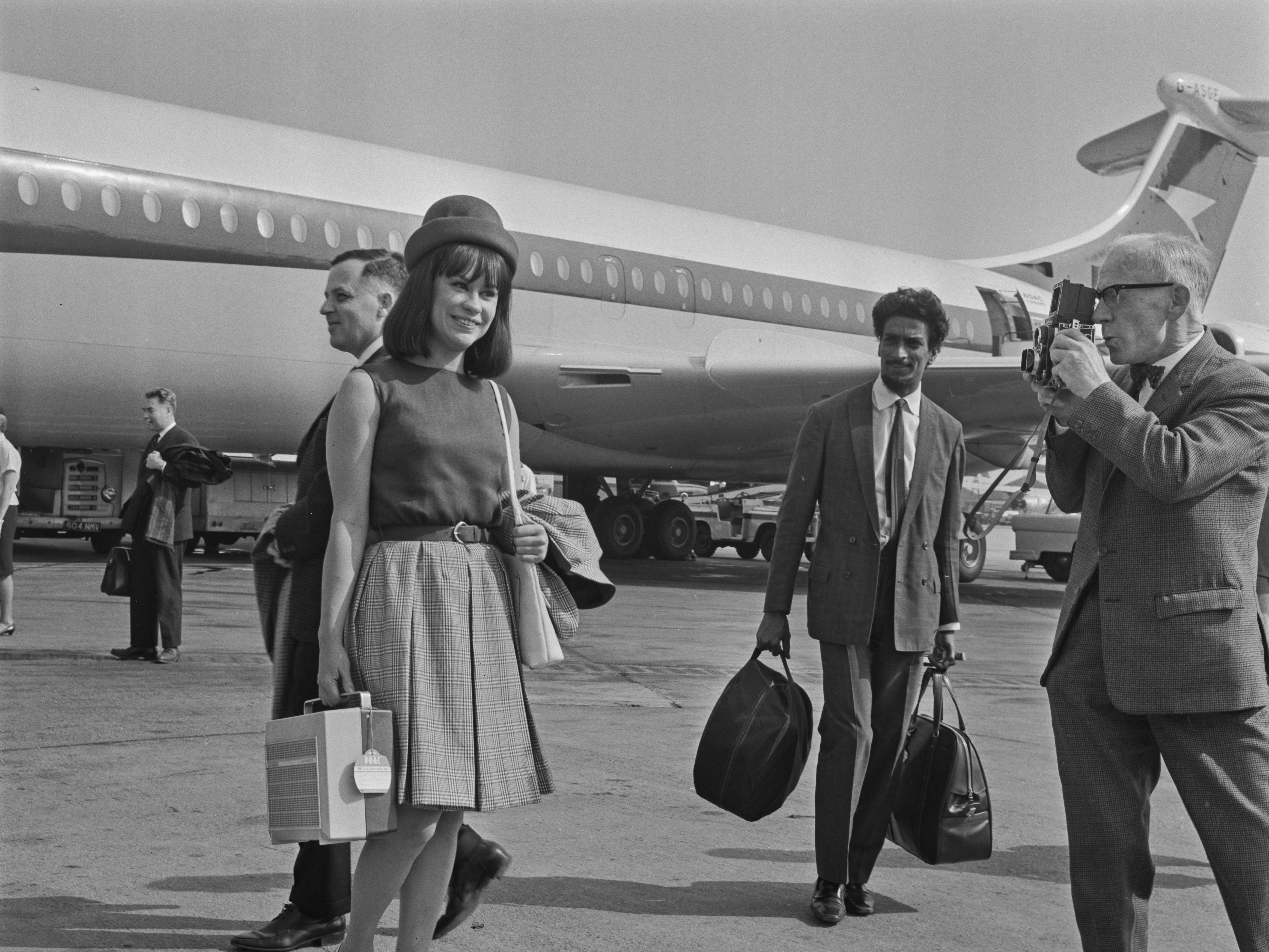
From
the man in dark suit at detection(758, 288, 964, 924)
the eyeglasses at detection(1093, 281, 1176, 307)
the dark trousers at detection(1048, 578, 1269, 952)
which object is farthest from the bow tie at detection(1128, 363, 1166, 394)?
the man in dark suit at detection(758, 288, 964, 924)

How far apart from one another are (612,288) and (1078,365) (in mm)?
12783

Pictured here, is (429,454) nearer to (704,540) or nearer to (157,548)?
(157,548)

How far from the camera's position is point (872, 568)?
398 centimetres

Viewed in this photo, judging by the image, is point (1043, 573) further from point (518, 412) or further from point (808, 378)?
point (518, 412)

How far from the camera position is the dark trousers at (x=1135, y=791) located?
8.81 ft

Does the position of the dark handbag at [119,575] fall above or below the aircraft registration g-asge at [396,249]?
below

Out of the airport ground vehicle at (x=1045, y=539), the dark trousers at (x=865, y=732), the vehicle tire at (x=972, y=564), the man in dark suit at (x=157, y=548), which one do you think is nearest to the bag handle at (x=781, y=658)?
the dark trousers at (x=865, y=732)

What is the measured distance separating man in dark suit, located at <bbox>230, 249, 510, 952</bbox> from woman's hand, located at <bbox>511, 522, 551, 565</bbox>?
1.54 ft

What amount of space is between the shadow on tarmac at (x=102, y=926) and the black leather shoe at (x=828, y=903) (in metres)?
1.45

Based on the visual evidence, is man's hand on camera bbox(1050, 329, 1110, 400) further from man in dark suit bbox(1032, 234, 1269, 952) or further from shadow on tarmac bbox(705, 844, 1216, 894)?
shadow on tarmac bbox(705, 844, 1216, 894)

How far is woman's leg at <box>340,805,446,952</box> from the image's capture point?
2.84 metres

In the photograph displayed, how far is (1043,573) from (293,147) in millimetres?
17183

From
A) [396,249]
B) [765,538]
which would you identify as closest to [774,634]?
[396,249]

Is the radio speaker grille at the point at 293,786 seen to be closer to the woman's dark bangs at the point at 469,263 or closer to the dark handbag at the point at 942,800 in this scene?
the woman's dark bangs at the point at 469,263
